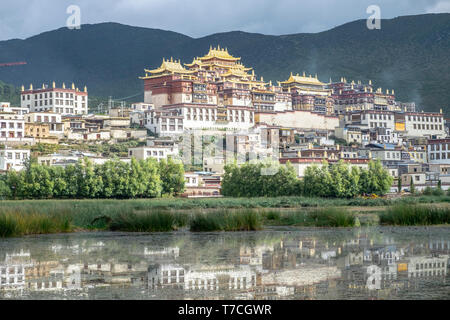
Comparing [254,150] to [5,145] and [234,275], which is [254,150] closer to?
[5,145]

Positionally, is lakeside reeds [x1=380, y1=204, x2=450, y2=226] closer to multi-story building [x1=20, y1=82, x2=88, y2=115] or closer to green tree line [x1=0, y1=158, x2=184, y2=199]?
green tree line [x1=0, y1=158, x2=184, y2=199]

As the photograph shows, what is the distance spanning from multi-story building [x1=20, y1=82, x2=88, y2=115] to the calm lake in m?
88.5

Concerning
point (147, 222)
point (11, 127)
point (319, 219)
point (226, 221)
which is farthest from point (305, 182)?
point (147, 222)

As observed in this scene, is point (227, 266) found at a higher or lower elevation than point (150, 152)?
lower

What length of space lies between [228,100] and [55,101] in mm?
23222

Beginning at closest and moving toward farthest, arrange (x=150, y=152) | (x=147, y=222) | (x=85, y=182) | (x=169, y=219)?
(x=147, y=222) < (x=169, y=219) < (x=85, y=182) < (x=150, y=152)

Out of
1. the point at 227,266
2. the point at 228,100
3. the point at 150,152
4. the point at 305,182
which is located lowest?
the point at 227,266

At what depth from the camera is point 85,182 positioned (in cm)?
5828

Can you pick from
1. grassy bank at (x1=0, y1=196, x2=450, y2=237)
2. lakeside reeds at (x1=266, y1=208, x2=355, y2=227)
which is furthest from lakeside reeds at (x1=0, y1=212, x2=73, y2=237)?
lakeside reeds at (x1=266, y1=208, x2=355, y2=227)

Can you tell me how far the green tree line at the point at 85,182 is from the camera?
5712 cm

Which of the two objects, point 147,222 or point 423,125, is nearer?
point 147,222

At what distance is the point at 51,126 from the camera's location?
9050cm

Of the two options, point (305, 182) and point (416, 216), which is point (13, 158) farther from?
point (416, 216)
